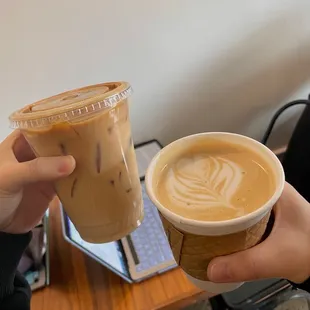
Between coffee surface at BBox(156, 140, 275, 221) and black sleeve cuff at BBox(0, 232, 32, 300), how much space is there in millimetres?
358

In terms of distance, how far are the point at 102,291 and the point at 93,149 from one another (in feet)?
1.43

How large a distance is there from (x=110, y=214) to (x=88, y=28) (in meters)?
0.55

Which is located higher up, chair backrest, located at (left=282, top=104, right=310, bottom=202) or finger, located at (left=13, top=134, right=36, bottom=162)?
finger, located at (left=13, top=134, right=36, bottom=162)

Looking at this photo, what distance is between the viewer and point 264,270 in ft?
1.90

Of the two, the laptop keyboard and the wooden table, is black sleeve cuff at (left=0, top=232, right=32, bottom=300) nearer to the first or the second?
the wooden table

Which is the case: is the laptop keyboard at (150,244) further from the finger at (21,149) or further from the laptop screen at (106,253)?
the finger at (21,149)

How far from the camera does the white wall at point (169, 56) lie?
994 mm

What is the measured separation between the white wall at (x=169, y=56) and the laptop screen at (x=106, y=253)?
367 millimetres

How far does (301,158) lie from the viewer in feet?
3.96

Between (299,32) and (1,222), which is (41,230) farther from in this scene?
(299,32)

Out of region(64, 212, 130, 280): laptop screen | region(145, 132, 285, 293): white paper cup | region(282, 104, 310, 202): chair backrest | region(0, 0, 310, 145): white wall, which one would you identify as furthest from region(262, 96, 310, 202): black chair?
region(145, 132, 285, 293): white paper cup

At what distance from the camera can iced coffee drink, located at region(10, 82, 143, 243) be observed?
54 cm

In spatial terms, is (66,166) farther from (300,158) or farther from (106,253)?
(300,158)

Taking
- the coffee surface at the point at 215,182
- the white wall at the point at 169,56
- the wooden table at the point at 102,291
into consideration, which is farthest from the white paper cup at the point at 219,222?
the white wall at the point at 169,56
